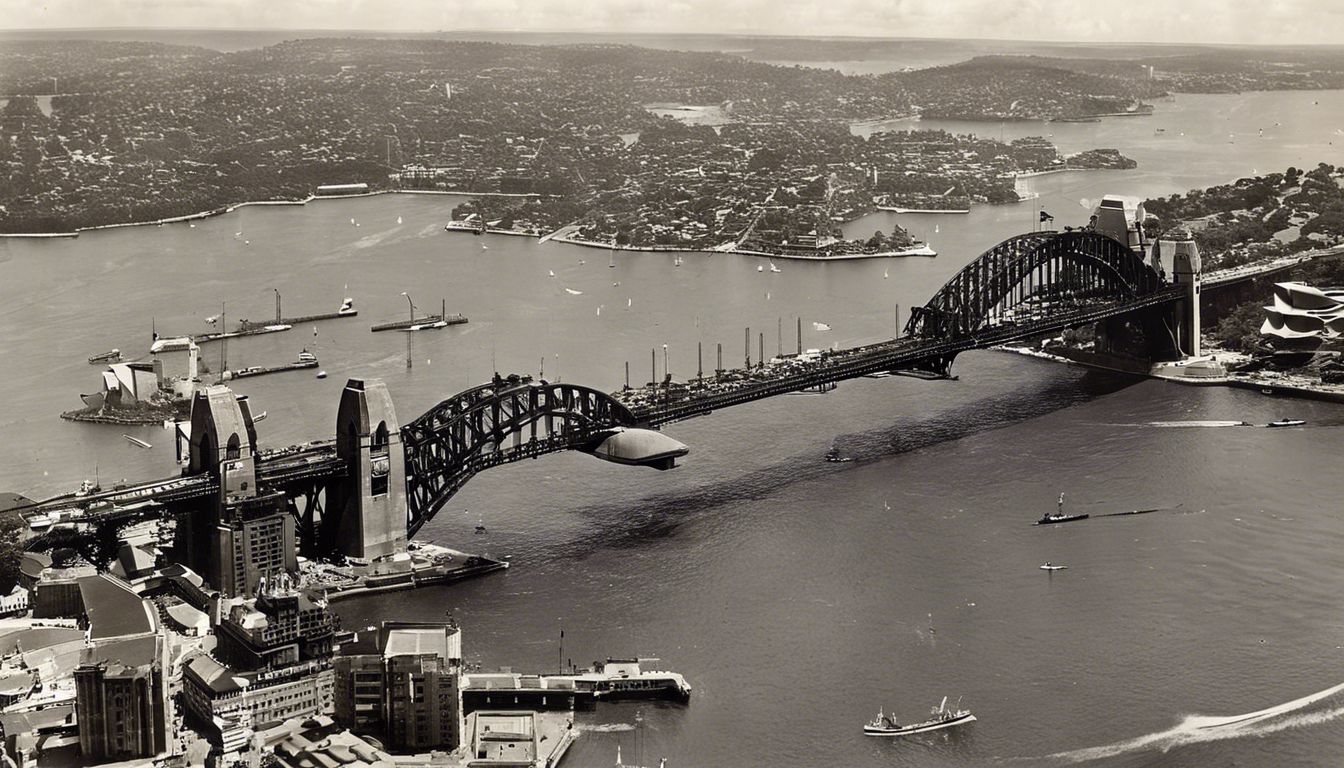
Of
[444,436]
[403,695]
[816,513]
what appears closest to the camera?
[403,695]

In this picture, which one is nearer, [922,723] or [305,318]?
[922,723]

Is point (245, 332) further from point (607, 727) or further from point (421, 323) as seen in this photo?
point (607, 727)

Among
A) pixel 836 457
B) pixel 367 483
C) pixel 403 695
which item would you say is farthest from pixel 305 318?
pixel 403 695

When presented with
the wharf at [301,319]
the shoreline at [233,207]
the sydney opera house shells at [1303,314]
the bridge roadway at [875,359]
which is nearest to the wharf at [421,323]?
the wharf at [301,319]

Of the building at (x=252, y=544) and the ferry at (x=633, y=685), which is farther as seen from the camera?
the building at (x=252, y=544)

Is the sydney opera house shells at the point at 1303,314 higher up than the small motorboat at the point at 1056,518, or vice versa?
the sydney opera house shells at the point at 1303,314

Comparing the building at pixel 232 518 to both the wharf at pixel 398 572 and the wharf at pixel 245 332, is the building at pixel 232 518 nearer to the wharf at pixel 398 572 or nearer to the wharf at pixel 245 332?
the wharf at pixel 398 572
